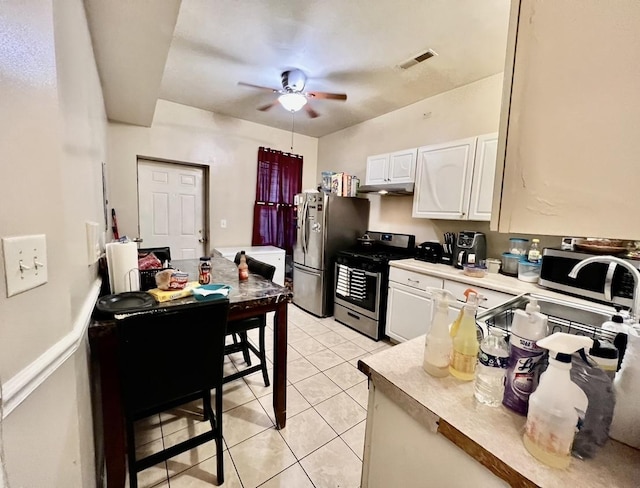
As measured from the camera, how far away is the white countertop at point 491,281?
1.75m

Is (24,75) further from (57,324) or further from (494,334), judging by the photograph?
(494,334)

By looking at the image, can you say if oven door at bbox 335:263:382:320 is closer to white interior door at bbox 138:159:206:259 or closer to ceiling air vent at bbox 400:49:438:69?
ceiling air vent at bbox 400:49:438:69

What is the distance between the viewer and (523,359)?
701 mm

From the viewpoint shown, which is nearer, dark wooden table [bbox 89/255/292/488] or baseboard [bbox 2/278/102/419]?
baseboard [bbox 2/278/102/419]

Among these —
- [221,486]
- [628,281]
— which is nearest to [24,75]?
[221,486]

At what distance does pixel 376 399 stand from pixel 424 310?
181 cm

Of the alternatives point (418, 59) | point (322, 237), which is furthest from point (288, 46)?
point (322, 237)

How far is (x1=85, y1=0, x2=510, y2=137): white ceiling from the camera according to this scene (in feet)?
5.35

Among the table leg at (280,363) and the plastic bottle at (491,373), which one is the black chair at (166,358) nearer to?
the table leg at (280,363)

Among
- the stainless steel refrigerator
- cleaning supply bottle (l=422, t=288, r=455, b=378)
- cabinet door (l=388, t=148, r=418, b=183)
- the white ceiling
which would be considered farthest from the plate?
cabinet door (l=388, t=148, r=418, b=183)

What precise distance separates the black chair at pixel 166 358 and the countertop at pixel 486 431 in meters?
0.74

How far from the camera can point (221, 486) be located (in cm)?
136

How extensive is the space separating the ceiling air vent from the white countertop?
74.4 inches

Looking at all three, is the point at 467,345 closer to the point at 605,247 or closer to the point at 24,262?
the point at 24,262
